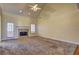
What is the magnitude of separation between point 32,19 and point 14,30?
0.40 m

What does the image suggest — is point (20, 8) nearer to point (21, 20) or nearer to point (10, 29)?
point (21, 20)

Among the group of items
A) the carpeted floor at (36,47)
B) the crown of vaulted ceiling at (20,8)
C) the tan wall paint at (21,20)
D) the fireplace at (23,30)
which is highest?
the crown of vaulted ceiling at (20,8)

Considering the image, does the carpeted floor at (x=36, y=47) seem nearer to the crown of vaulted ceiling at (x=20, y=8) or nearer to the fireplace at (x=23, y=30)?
the fireplace at (x=23, y=30)

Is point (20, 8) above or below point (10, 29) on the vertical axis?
above

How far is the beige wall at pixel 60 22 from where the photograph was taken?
2201 mm

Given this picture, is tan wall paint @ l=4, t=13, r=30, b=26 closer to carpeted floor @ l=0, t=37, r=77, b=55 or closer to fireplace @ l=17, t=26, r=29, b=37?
fireplace @ l=17, t=26, r=29, b=37

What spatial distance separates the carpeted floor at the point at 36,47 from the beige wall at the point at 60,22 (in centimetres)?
11

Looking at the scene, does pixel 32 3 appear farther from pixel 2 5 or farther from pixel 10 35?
pixel 10 35

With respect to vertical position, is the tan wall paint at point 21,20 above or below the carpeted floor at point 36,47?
above

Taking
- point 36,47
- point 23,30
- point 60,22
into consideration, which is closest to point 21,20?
point 23,30

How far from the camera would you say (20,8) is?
2229 millimetres

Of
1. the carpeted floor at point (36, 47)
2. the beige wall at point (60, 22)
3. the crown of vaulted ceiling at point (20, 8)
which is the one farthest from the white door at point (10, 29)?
the beige wall at point (60, 22)

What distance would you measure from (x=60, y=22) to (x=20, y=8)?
799mm
